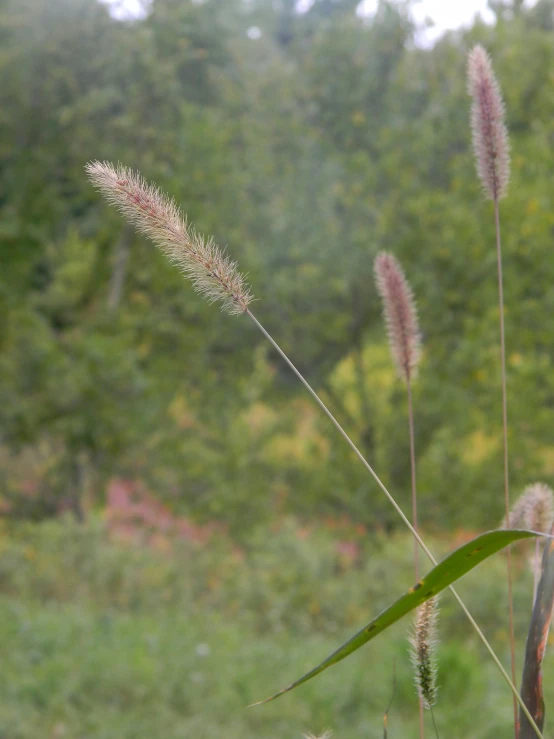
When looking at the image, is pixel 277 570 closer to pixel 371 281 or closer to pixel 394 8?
pixel 371 281

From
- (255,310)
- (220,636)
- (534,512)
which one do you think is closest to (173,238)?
(534,512)

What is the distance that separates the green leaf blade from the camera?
70cm

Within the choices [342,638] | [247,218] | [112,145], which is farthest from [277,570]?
[112,145]

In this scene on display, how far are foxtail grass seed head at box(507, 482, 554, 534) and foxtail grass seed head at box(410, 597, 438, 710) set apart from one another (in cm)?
29

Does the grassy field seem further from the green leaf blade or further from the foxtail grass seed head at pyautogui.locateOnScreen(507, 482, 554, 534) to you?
the green leaf blade

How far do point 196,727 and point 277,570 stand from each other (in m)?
3.28

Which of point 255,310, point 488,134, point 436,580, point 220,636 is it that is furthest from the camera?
point 255,310

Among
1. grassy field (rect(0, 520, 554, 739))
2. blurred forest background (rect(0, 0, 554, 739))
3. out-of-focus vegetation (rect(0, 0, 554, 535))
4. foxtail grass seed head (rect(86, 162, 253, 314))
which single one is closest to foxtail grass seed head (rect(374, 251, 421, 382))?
foxtail grass seed head (rect(86, 162, 253, 314))

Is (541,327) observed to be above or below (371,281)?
below

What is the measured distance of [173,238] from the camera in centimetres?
82

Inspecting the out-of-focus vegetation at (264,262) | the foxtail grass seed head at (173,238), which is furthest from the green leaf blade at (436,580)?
the out-of-focus vegetation at (264,262)

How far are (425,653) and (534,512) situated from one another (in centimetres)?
34

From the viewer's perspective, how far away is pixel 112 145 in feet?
31.0

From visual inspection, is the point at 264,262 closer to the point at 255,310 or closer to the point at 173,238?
the point at 255,310
